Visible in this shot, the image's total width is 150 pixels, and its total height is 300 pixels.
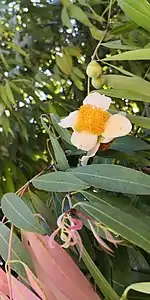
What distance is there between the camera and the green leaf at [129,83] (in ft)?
1.40

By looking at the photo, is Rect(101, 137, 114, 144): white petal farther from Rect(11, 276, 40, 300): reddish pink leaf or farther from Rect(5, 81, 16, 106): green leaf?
Rect(5, 81, 16, 106): green leaf

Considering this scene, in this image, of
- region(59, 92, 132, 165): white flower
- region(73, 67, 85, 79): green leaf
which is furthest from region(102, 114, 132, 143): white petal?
region(73, 67, 85, 79): green leaf

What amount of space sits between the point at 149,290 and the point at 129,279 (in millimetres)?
122

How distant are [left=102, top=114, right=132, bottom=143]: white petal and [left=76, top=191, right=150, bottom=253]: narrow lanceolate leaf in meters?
0.05

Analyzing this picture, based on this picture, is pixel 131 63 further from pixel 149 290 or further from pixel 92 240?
pixel 149 290

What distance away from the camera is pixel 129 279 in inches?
16.7

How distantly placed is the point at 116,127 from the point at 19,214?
9 cm

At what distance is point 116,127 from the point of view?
0.41m

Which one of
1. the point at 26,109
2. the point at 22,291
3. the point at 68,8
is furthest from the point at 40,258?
the point at 26,109

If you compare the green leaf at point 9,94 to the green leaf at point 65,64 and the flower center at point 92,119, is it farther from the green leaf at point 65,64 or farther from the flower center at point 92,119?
the flower center at point 92,119

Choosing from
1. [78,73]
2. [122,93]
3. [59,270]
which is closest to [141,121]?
[122,93]

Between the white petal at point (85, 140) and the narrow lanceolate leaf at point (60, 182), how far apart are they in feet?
0.10

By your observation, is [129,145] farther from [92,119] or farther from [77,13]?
[77,13]

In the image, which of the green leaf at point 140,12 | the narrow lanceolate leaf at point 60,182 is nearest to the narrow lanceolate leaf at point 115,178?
the narrow lanceolate leaf at point 60,182
